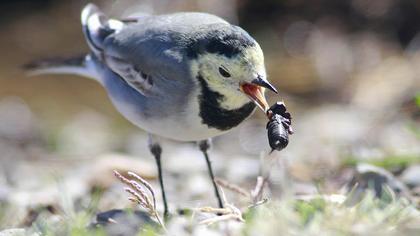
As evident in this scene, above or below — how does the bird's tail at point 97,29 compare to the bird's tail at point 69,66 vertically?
above

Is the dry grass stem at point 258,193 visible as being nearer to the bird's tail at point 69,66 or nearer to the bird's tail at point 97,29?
the bird's tail at point 97,29

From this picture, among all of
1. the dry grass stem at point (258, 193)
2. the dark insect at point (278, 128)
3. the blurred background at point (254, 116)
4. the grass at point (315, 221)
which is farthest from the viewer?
the blurred background at point (254, 116)

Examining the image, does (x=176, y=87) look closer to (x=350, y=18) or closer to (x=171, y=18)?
(x=171, y=18)

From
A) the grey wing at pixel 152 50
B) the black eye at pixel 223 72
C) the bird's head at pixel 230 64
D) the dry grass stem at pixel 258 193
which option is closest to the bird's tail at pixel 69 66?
the grey wing at pixel 152 50

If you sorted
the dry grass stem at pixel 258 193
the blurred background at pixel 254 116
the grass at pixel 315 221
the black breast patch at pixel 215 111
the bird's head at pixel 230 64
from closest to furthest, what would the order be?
1. the grass at pixel 315 221
2. the dry grass stem at pixel 258 193
3. the bird's head at pixel 230 64
4. the black breast patch at pixel 215 111
5. the blurred background at pixel 254 116

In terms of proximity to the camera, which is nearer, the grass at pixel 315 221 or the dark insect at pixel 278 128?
the grass at pixel 315 221

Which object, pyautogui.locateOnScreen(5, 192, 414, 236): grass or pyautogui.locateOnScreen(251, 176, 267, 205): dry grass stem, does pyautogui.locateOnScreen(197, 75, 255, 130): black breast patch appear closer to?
pyautogui.locateOnScreen(251, 176, 267, 205): dry grass stem

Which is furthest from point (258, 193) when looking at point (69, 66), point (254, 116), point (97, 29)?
point (254, 116)
